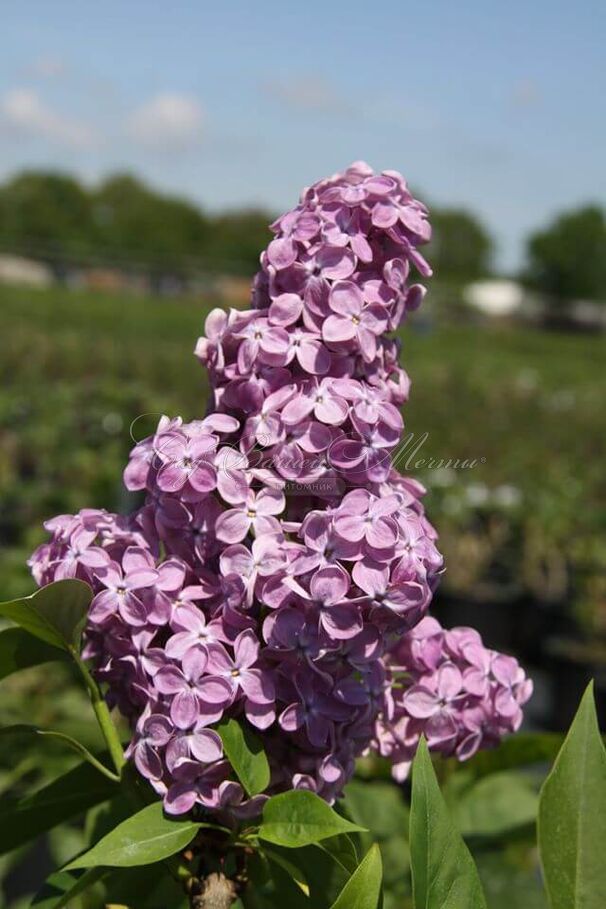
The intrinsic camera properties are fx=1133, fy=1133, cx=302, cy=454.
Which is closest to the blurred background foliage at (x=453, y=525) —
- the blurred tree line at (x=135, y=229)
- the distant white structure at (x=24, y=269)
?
the distant white structure at (x=24, y=269)

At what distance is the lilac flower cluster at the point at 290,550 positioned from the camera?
0.69m

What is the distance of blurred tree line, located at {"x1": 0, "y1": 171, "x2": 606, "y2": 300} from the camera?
56500mm

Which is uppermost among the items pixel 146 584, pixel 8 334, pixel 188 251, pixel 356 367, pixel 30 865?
pixel 356 367

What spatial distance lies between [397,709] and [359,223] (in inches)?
13.7

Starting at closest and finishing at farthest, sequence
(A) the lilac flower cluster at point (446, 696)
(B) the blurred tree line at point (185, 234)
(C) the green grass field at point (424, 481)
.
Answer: (A) the lilac flower cluster at point (446, 696) < (C) the green grass field at point (424, 481) < (B) the blurred tree line at point (185, 234)

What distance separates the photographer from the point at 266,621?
2.26 ft

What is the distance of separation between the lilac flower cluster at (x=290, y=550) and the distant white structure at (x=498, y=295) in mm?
72443

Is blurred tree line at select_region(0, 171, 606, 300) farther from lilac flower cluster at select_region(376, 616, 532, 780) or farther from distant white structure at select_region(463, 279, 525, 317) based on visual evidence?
lilac flower cluster at select_region(376, 616, 532, 780)

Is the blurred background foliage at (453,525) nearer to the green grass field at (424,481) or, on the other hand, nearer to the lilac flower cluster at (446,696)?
the green grass field at (424,481)

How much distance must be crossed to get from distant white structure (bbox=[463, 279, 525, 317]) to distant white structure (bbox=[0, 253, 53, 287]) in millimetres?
33771

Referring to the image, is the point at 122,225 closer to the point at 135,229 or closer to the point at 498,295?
the point at 135,229

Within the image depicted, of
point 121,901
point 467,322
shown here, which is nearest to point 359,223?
point 121,901

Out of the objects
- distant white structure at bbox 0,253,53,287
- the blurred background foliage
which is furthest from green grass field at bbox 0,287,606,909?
distant white structure at bbox 0,253,53,287

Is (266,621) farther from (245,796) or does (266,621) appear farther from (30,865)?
(30,865)
